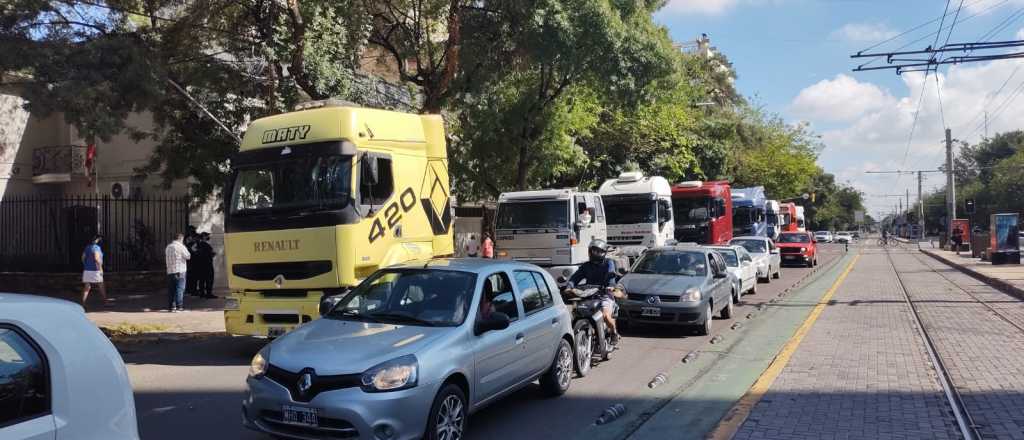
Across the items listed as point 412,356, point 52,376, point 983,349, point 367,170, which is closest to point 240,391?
point 367,170

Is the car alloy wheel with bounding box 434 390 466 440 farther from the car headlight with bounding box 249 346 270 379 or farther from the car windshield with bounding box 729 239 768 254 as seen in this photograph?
the car windshield with bounding box 729 239 768 254

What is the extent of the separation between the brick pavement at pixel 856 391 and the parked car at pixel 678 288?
5.45 feet

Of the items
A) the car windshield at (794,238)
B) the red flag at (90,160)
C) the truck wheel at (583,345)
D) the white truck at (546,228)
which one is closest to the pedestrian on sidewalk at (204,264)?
the white truck at (546,228)

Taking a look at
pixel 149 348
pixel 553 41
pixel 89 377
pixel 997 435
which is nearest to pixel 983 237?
pixel 553 41

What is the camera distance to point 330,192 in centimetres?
925

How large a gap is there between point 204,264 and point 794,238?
25557 millimetres

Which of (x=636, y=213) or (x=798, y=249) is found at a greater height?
(x=636, y=213)

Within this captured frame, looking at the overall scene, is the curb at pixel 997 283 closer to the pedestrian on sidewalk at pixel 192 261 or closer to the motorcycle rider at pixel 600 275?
the motorcycle rider at pixel 600 275

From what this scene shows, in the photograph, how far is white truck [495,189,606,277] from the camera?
15695 mm

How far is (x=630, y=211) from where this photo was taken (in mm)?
19859

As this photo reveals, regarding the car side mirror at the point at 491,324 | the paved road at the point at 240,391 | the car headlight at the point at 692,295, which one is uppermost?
the car side mirror at the point at 491,324

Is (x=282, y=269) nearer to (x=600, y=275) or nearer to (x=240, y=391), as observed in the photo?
(x=240, y=391)

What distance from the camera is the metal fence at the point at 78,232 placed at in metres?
19.0

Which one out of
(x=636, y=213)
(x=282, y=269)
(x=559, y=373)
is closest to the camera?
(x=559, y=373)
